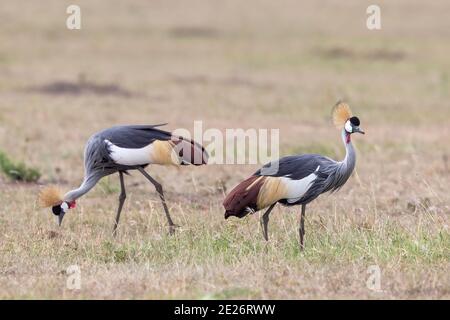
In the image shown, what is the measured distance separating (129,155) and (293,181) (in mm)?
1524

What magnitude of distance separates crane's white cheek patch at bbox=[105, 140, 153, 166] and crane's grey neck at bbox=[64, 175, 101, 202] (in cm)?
26

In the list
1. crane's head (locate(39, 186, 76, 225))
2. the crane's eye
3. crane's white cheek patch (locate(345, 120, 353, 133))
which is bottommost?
the crane's eye

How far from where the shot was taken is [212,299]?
5539 millimetres

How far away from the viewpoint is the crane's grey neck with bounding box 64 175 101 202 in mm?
7691

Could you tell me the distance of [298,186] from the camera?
22.8 ft

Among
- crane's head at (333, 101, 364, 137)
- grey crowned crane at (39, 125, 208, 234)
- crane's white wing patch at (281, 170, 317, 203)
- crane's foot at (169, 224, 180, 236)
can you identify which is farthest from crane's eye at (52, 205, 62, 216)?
crane's head at (333, 101, 364, 137)

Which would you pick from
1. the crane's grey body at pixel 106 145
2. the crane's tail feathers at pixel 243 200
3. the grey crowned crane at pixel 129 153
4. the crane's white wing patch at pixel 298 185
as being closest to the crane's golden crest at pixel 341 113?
the crane's white wing patch at pixel 298 185

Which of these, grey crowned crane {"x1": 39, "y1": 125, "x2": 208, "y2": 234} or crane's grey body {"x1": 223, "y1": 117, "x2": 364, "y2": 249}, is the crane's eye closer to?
grey crowned crane {"x1": 39, "y1": 125, "x2": 208, "y2": 234}

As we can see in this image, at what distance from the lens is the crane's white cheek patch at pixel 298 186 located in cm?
→ 694

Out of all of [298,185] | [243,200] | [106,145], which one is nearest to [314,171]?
[298,185]

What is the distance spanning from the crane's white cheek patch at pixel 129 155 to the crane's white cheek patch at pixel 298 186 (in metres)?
1.39

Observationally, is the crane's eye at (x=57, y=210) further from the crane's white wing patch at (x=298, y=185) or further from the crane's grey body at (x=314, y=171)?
the crane's white wing patch at (x=298, y=185)

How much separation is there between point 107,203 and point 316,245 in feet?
9.47
